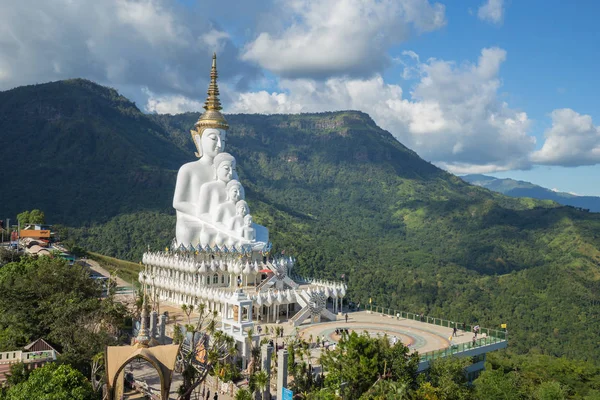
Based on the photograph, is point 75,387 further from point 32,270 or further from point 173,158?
point 173,158

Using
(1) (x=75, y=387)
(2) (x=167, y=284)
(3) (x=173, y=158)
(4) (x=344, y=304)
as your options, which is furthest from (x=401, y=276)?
(3) (x=173, y=158)

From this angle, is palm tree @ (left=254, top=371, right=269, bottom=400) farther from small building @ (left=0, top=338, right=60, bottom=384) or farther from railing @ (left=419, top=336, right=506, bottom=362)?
small building @ (left=0, top=338, right=60, bottom=384)

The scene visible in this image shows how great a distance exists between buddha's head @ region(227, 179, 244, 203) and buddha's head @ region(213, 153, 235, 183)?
1078 mm

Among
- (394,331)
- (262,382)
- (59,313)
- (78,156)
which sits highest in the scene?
(78,156)

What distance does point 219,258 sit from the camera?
4262 cm

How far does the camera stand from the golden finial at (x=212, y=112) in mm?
48625

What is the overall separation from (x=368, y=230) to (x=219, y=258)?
407 ft

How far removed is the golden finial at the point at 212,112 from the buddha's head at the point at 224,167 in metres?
3.29

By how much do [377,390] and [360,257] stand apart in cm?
8860

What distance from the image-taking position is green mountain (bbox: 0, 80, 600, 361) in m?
79.8

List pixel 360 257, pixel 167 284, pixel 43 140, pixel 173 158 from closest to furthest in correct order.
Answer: pixel 167 284
pixel 360 257
pixel 43 140
pixel 173 158

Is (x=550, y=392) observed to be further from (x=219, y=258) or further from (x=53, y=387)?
(x=219, y=258)

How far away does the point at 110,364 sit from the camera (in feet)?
60.6

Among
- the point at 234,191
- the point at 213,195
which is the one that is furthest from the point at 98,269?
the point at 234,191
